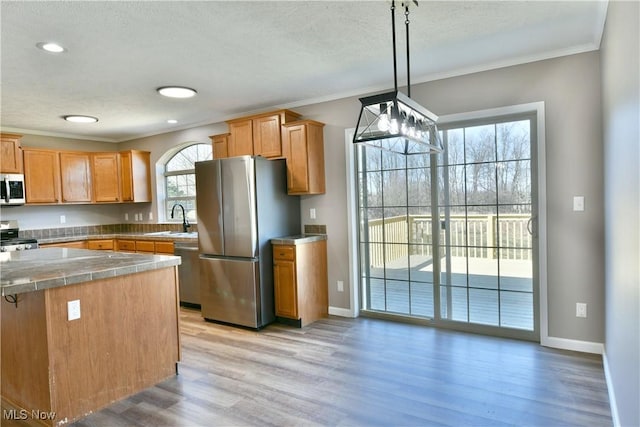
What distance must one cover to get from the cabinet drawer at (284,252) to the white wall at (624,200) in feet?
8.58

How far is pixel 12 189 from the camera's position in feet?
16.4

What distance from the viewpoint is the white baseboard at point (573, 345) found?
3.00m

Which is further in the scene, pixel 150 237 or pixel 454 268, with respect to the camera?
pixel 150 237

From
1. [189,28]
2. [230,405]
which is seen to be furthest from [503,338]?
[189,28]

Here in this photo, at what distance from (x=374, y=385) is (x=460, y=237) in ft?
5.51

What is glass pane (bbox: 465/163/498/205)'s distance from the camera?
3436 mm

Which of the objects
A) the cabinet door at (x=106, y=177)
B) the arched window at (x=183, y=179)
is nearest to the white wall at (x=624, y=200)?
the arched window at (x=183, y=179)

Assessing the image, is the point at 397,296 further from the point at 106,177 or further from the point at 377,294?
the point at 106,177

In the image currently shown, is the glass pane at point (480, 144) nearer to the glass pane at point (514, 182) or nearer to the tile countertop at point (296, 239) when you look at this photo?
the glass pane at point (514, 182)

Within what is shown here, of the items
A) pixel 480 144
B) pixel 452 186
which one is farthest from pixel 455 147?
pixel 452 186

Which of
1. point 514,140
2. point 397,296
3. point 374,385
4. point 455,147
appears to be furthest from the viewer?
point 397,296

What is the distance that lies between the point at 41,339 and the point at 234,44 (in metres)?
2.28

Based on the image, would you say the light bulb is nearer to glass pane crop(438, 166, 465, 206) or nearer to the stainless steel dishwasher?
glass pane crop(438, 166, 465, 206)

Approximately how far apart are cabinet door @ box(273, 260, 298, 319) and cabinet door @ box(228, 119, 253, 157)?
1.41m
